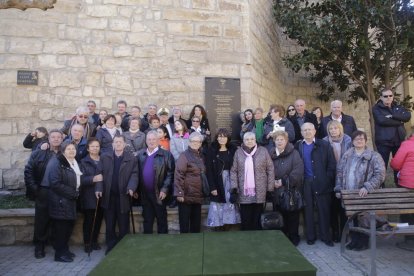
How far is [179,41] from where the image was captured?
7832 mm

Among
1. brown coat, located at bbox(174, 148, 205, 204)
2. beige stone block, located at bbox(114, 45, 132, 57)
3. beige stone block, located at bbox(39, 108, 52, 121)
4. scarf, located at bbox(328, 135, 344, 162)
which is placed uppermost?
beige stone block, located at bbox(114, 45, 132, 57)

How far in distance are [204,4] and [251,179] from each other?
4.55m

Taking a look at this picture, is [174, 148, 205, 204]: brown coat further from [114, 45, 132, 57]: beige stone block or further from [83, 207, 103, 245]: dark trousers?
[114, 45, 132, 57]: beige stone block

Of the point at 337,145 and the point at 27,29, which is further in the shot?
the point at 27,29

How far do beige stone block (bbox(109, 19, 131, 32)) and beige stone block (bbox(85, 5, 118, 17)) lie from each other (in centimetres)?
14

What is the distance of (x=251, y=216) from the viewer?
5.15 metres

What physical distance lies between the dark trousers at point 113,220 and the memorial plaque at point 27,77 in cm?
361

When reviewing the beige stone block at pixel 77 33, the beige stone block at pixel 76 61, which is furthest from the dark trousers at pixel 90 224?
the beige stone block at pixel 77 33

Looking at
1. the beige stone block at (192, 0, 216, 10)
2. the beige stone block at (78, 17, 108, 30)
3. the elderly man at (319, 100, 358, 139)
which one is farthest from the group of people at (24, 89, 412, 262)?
the beige stone block at (192, 0, 216, 10)

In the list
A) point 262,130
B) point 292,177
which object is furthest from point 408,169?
point 262,130

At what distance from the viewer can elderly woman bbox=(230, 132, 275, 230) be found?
4.98m

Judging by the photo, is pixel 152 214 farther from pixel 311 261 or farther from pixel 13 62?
pixel 13 62

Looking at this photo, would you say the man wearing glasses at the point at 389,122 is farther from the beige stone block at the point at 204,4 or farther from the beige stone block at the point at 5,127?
the beige stone block at the point at 5,127

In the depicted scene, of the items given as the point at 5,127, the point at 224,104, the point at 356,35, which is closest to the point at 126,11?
the point at 224,104
